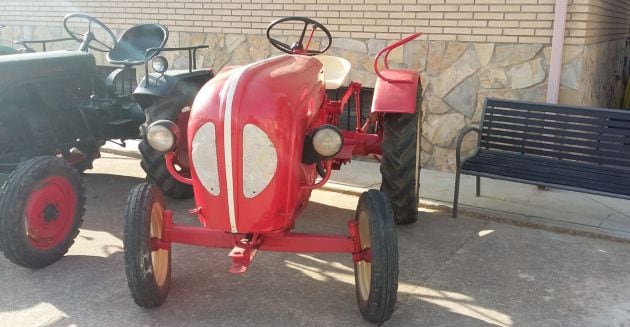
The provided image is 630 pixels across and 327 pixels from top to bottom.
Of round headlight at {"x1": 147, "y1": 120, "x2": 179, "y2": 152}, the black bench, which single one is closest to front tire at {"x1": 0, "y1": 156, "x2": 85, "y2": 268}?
round headlight at {"x1": 147, "y1": 120, "x2": 179, "y2": 152}

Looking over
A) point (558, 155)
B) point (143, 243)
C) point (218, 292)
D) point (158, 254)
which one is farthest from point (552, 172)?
point (143, 243)

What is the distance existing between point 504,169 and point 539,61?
147 centimetres

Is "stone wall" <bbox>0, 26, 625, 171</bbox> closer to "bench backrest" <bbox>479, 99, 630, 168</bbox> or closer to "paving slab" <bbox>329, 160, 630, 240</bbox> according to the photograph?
"paving slab" <bbox>329, 160, 630, 240</bbox>

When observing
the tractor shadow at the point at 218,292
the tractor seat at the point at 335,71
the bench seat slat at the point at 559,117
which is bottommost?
the tractor shadow at the point at 218,292

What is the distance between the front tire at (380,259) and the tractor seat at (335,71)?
4.81 ft

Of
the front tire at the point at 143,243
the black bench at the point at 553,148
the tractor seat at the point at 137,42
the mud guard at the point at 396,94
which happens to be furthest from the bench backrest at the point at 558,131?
the front tire at the point at 143,243

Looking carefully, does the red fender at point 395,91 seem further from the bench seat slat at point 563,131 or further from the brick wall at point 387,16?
the brick wall at point 387,16

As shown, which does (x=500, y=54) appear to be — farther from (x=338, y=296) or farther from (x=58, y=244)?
(x=58, y=244)

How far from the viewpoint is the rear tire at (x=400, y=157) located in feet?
13.4

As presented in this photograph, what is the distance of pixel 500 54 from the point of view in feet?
18.3

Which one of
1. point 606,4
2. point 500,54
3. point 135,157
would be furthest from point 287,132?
point 606,4

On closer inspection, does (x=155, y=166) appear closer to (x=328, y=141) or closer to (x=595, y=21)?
(x=328, y=141)

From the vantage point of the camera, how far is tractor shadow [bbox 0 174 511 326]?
3.04 m

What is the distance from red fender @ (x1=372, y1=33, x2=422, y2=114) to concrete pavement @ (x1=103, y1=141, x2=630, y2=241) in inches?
44.3
